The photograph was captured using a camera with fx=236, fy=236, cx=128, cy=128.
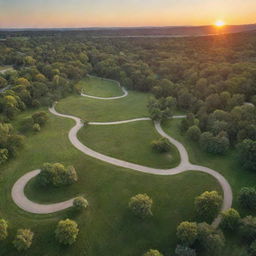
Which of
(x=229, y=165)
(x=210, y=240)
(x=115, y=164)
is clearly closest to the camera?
(x=210, y=240)

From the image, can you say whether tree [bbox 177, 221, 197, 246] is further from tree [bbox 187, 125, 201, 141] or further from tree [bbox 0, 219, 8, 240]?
tree [bbox 187, 125, 201, 141]

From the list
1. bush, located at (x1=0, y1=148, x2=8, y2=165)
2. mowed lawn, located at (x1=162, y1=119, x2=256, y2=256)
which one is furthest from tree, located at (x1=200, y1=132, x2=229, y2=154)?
bush, located at (x1=0, y1=148, x2=8, y2=165)

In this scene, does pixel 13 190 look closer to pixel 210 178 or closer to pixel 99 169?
pixel 99 169

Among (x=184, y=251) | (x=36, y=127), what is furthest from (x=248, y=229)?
(x=36, y=127)

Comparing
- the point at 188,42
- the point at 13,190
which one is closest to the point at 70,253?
the point at 13,190

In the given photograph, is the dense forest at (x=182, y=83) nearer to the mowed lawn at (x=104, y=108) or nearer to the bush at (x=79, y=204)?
the mowed lawn at (x=104, y=108)

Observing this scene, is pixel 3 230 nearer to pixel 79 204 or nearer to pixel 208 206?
pixel 79 204
